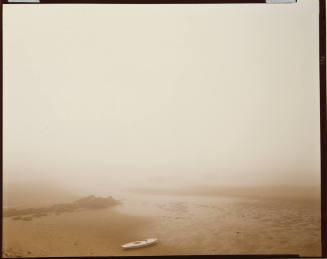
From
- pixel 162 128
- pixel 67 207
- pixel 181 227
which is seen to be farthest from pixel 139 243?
pixel 162 128

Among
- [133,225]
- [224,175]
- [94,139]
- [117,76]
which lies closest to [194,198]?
[224,175]

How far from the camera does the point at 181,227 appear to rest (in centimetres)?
214

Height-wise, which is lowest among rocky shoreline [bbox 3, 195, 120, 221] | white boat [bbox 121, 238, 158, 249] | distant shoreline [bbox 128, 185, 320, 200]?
white boat [bbox 121, 238, 158, 249]

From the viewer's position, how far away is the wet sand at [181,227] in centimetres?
212

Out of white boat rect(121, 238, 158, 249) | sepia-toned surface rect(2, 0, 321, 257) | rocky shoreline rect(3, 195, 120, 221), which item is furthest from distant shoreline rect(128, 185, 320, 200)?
white boat rect(121, 238, 158, 249)

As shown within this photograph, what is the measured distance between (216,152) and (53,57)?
1.15 meters

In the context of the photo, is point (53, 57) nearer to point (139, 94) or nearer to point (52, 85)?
point (52, 85)

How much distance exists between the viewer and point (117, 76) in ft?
7.07

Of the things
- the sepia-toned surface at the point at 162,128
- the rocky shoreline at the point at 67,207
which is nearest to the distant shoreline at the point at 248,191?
the sepia-toned surface at the point at 162,128

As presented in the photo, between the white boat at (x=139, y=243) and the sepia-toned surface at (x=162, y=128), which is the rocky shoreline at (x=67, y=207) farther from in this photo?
the white boat at (x=139, y=243)

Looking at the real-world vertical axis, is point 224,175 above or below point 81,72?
below

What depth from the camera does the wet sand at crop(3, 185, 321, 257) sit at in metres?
2.12

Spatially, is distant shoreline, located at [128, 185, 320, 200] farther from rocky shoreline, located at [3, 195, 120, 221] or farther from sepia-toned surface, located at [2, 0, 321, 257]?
rocky shoreline, located at [3, 195, 120, 221]

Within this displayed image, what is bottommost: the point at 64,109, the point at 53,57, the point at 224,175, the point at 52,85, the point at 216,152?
the point at 224,175
